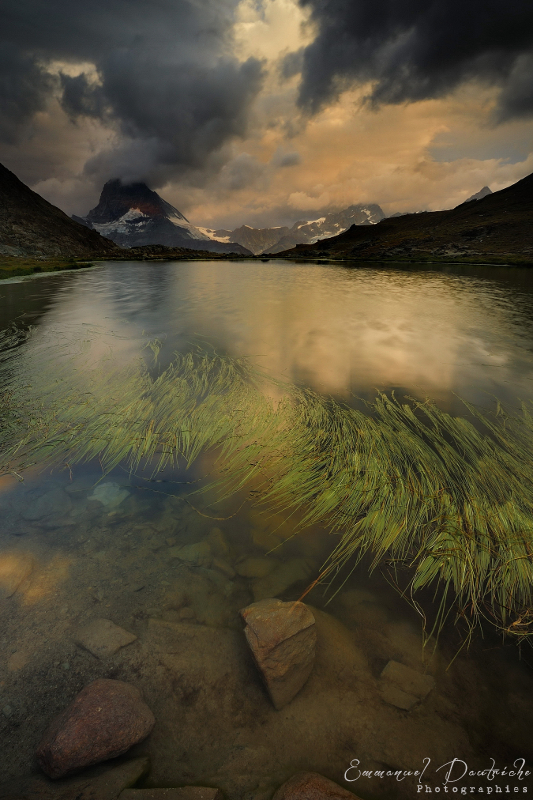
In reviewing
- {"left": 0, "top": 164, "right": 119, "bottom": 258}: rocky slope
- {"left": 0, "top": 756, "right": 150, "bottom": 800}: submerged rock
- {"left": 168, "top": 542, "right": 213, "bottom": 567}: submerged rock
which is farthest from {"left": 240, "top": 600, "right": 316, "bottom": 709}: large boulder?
{"left": 0, "top": 164, "right": 119, "bottom": 258}: rocky slope

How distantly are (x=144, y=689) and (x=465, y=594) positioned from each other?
3.66 metres

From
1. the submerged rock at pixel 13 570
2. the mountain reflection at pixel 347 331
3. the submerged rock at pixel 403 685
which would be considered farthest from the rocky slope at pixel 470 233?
the submerged rock at pixel 13 570

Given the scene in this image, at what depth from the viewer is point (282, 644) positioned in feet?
10.6

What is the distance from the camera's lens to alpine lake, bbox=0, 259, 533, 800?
2.78 metres

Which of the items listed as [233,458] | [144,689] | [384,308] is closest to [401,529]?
[233,458]

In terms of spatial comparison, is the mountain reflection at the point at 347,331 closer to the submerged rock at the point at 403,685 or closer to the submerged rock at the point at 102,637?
the submerged rock at the point at 403,685

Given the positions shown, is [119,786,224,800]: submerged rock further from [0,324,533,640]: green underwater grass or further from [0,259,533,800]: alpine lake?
[0,324,533,640]: green underwater grass

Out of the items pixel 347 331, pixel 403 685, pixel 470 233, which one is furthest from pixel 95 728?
pixel 470 233

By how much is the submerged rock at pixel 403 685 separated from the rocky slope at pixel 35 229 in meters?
106

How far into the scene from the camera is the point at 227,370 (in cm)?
1029

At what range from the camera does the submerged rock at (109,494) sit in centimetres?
512

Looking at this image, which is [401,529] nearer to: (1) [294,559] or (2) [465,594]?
(2) [465,594]

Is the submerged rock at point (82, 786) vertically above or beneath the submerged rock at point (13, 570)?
beneath

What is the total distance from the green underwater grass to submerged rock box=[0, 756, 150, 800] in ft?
8.40
